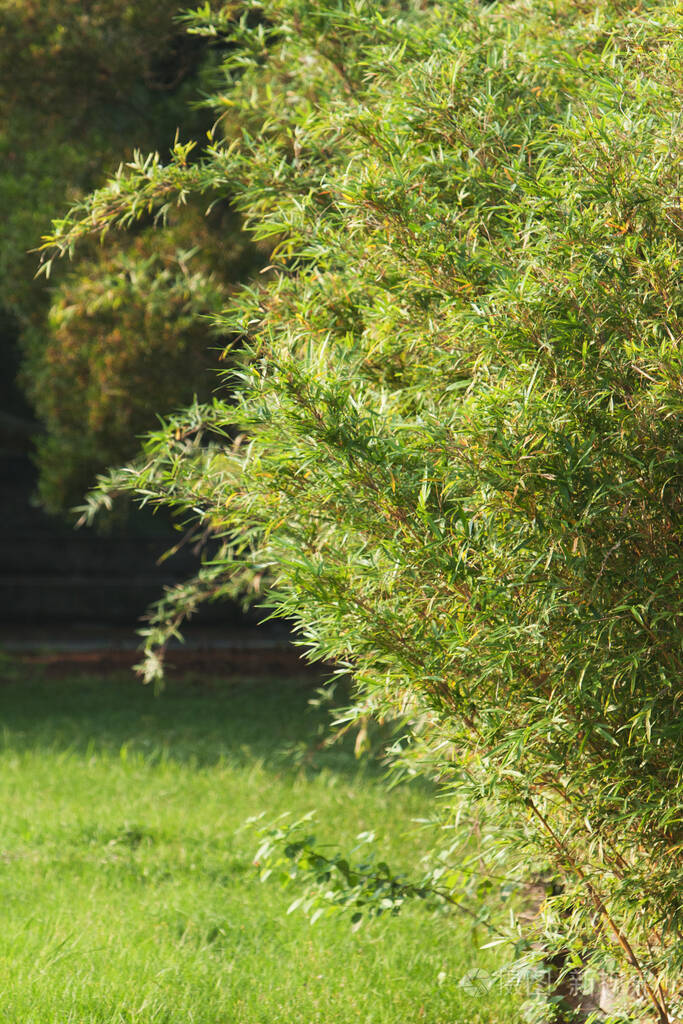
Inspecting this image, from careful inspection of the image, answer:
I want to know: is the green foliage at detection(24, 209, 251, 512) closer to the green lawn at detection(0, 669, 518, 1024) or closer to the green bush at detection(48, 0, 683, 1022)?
the green lawn at detection(0, 669, 518, 1024)

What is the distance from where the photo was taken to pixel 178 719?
7906mm

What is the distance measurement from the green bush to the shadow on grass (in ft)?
10.3

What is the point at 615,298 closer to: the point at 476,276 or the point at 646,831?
the point at 476,276

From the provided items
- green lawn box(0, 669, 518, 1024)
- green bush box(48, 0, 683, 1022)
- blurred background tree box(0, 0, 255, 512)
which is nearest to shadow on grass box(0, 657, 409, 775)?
green lawn box(0, 669, 518, 1024)

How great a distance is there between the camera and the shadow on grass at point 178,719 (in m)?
6.57

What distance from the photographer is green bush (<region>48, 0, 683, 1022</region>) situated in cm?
230

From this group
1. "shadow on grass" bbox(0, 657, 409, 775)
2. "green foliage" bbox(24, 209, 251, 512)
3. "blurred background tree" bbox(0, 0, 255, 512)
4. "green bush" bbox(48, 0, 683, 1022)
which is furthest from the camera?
"shadow on grass" bbox(0, 657, 409, 775)

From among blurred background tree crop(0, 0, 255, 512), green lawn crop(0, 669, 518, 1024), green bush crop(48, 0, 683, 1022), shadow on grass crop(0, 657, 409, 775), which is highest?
blurred background tree crop(0, 0, 255, 512)

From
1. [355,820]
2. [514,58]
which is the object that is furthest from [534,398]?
[355,820]

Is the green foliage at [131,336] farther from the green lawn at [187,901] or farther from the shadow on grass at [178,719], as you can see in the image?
the green lawn at [187,901]

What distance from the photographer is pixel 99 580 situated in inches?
466

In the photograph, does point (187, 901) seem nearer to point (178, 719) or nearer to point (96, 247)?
point (178, 719)

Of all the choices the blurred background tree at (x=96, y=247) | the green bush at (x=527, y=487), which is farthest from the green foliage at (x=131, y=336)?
the green bush at (x=527, y=487)

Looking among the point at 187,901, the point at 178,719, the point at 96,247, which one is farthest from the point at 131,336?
the point at 187,901
